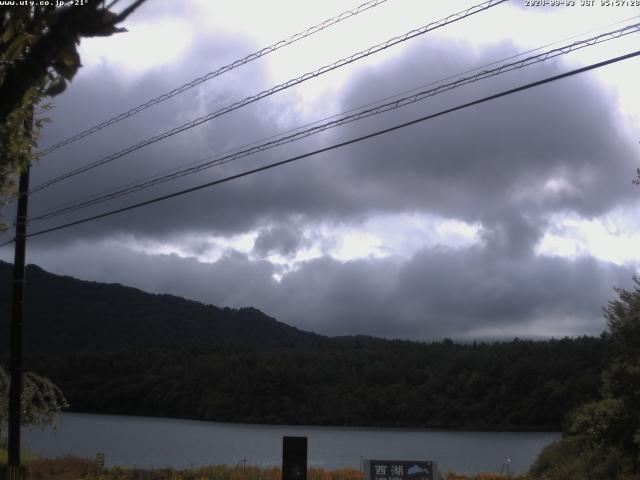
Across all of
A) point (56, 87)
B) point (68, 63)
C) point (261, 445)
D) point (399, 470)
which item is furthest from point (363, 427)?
point (68, 63)

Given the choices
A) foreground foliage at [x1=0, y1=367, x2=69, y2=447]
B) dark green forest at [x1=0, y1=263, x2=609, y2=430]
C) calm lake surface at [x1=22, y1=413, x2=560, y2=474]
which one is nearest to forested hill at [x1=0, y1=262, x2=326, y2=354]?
dark green forest at [x1=0, y1=263, x2=609, y2=430]

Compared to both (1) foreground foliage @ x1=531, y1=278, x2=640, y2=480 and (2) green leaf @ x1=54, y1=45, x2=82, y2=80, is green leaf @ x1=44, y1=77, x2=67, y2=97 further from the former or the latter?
(1) foreground foliage @ x1=531, y1=278, x2=640, y2=480

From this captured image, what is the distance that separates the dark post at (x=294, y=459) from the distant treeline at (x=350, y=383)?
35.6 meters

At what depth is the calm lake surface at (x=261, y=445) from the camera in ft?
110

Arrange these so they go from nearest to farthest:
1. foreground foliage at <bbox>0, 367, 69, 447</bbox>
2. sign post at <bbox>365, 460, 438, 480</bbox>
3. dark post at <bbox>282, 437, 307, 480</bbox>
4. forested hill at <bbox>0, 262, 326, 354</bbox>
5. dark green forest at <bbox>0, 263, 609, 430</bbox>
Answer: sign post at <bbox>365, 460, 438, 480</bbox>
dark post at <bbox>282, 437, 307, 480</bbox>
foreground foliage at <bbox>0, 367, 69, 447</bbox>
dark green forest at <bbox>0, 263, 609, 430</bbox>
forested hill at <bbox>0, 262, 326, 354</bbox>

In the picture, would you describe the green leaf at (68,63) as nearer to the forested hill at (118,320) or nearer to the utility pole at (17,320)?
the utility pole at (17,320)

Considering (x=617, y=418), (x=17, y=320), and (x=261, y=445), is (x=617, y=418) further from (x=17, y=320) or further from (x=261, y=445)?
(x=261, y=445)

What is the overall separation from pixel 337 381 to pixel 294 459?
4811 centimetres

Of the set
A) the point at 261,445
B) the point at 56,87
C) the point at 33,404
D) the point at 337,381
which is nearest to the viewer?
the point at 56,87

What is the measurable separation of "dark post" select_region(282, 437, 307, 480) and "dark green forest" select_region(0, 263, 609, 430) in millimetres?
33200

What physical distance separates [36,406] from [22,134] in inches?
650

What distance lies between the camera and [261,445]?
42.8 m

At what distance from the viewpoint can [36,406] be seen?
2161cm

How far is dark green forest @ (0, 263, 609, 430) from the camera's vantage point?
5309cm
